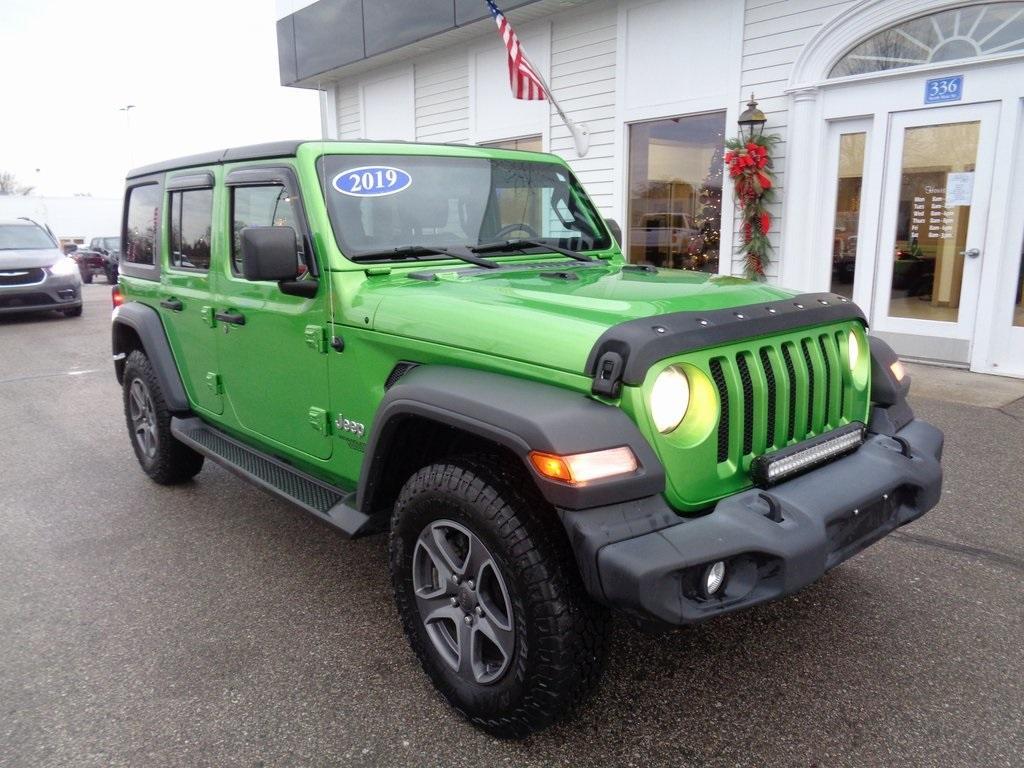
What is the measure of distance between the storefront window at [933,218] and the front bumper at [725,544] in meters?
5.99

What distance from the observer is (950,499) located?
426 cm

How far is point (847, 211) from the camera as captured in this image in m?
7.97

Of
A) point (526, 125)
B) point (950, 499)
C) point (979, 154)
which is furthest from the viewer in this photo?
point (526, 125)

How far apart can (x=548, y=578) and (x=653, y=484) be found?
38 centimetres

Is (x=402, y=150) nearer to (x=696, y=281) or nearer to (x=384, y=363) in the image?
(x=384, y=363)

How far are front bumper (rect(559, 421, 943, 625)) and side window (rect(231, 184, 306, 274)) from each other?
1.72 m

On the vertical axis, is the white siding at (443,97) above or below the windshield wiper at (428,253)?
above

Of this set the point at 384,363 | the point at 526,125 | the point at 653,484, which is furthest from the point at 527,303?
the point at 526,125

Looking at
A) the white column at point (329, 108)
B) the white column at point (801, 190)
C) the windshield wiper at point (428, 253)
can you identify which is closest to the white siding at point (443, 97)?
the white column at point (329, 108)

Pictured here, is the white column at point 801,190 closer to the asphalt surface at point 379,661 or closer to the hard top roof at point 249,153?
the asphalt surface at point 379,661

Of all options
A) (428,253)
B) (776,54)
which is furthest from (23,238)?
(428,253)

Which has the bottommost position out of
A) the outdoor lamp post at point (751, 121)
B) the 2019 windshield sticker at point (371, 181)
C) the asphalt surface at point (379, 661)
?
the asphalt surface at point (379, 661)

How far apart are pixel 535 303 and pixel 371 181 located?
1128 mm

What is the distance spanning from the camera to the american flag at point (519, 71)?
27.2ft
